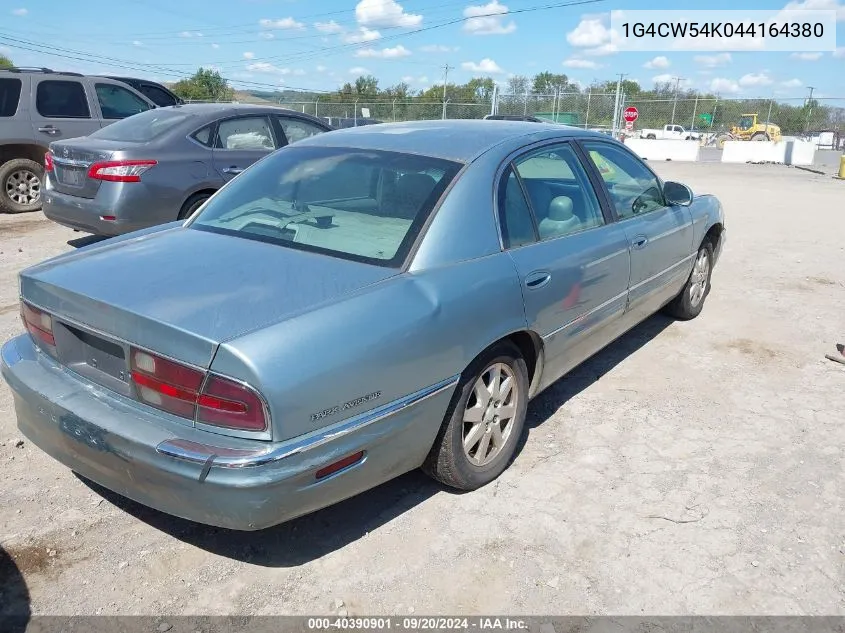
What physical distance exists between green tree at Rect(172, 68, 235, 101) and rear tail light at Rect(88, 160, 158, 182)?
42472mm

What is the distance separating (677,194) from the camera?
4.72m

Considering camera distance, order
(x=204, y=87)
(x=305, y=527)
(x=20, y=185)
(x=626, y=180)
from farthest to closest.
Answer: (x=204, y=87)
(x=20, y=185)
(x=626, y=180)
(x=305, y=527)

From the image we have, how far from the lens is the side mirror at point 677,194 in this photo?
4719 mm

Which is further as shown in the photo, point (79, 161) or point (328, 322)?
point (79, 161)

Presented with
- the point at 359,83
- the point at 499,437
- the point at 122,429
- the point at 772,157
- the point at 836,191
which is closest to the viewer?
the point at 122,429

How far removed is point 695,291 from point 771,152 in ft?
87.8

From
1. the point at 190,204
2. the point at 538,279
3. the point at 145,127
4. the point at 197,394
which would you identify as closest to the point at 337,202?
the point at 538,279

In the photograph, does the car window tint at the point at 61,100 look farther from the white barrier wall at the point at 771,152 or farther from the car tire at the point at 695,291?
the white barrier wall at the point at 771,152

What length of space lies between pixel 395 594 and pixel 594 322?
194 cm

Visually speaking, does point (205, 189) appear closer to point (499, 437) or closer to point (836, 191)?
point (499, 437)

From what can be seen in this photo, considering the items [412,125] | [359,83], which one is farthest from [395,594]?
[359,83]

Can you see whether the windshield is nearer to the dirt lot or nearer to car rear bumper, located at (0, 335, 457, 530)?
car rear bumper, located at (0, 335, 457, 530)

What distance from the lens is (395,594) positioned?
8.25 feet

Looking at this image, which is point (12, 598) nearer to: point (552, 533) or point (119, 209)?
point (552, 533)
